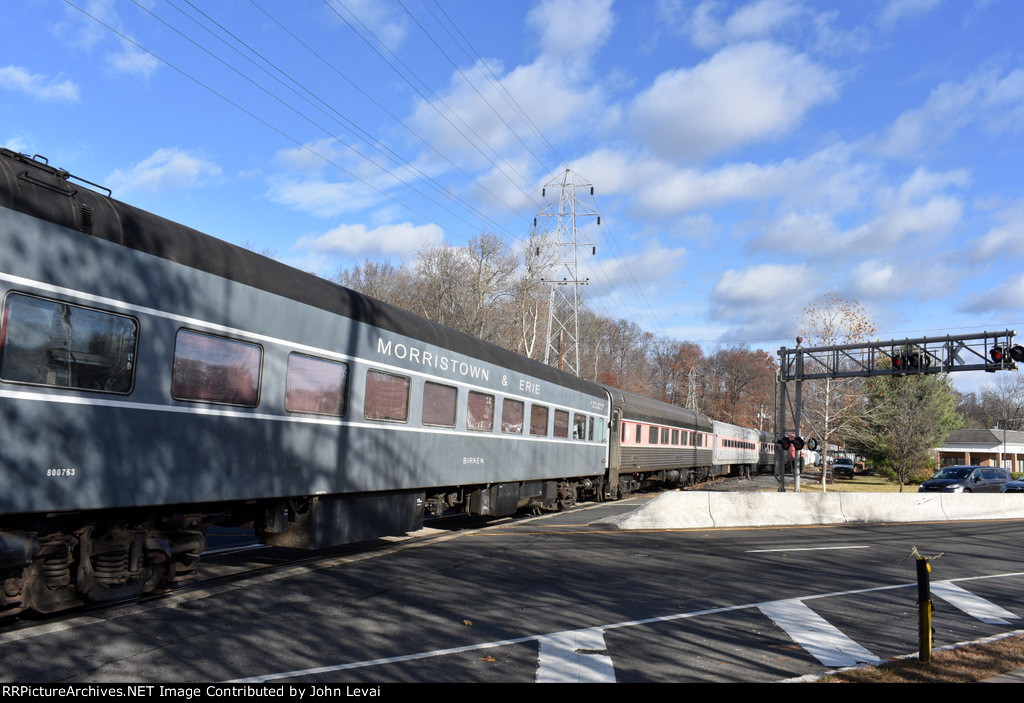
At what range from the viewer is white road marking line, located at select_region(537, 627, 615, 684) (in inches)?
223

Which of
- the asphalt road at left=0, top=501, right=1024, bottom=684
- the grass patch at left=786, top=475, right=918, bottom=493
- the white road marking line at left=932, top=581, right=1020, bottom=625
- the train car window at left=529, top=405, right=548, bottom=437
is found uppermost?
the train car window at left=529, top=405, right=548, bottom=437

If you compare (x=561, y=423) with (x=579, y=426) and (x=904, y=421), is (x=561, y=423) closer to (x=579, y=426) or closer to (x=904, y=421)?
(x=579, y=426)

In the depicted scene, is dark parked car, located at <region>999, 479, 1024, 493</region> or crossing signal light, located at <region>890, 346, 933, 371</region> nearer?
crossing signal light, located at <region>890, 346, 933, 371</region>

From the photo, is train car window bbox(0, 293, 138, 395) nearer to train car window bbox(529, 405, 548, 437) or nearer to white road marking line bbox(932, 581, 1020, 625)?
white road marking line bbox(932, 581, 1020, 625)

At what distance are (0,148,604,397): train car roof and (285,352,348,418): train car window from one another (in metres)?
0.71

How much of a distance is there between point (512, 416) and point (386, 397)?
4.58 metres

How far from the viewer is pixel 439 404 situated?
12.1m

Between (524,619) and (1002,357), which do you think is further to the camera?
(1002,357)

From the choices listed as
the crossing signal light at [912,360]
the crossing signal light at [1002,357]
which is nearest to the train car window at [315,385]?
the crossing signal light at [1002,357]

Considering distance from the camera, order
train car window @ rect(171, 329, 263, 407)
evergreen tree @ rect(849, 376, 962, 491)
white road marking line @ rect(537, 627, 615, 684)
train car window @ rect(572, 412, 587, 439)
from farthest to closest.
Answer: evergreen tree @ rect(849, 376, 962, 491)
train car window @ rect(572, 412, 587, 439)
train car window @ rect(171, 329, 263, 407)
white road marking line @ rect(537, 627, 615, 684)

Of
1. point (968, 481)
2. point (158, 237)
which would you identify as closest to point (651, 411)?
point (968, 481)

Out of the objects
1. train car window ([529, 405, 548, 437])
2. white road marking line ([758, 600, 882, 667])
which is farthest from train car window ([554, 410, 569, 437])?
white road marking line ([758, 600, 882, 667])
